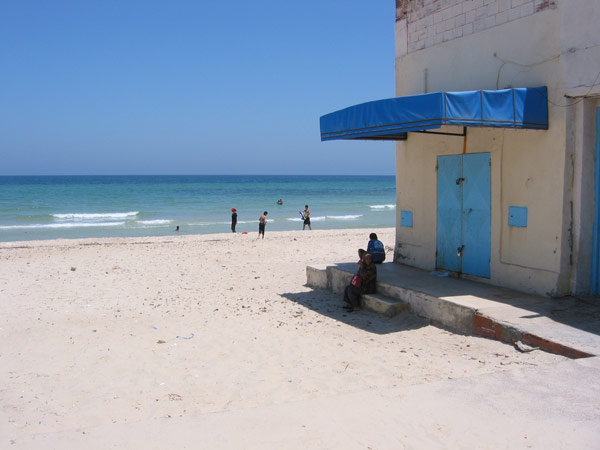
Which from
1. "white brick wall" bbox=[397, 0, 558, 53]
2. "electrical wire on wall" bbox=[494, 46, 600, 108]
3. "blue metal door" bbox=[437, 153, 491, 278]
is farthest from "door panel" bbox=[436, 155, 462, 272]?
"white brick wall" bbox=[397, 0, 558, 53]

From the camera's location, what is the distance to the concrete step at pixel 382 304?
27.1 feet

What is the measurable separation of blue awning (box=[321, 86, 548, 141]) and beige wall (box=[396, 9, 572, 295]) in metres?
0.31

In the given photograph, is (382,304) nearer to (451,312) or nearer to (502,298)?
(451,312)

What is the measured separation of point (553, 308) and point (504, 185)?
216 cm

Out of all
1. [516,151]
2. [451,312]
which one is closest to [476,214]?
[516,151]

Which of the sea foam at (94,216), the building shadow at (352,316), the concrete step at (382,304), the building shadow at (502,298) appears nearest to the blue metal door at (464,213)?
the building shadow at (502,298)

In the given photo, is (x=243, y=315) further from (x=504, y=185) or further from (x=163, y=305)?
(x=504, y=185)

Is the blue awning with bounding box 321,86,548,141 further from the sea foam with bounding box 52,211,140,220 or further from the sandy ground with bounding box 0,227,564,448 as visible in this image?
the sea foam with bounding box 52,211,140,220

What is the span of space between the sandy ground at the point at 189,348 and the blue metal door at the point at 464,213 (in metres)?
1.73

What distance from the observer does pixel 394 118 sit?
24.1 ft

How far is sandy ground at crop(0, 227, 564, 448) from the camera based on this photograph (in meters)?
5.43

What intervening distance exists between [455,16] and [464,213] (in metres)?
3.45

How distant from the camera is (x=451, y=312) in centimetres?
733

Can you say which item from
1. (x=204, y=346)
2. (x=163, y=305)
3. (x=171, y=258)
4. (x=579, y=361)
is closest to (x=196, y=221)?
(x=171, y=258)
